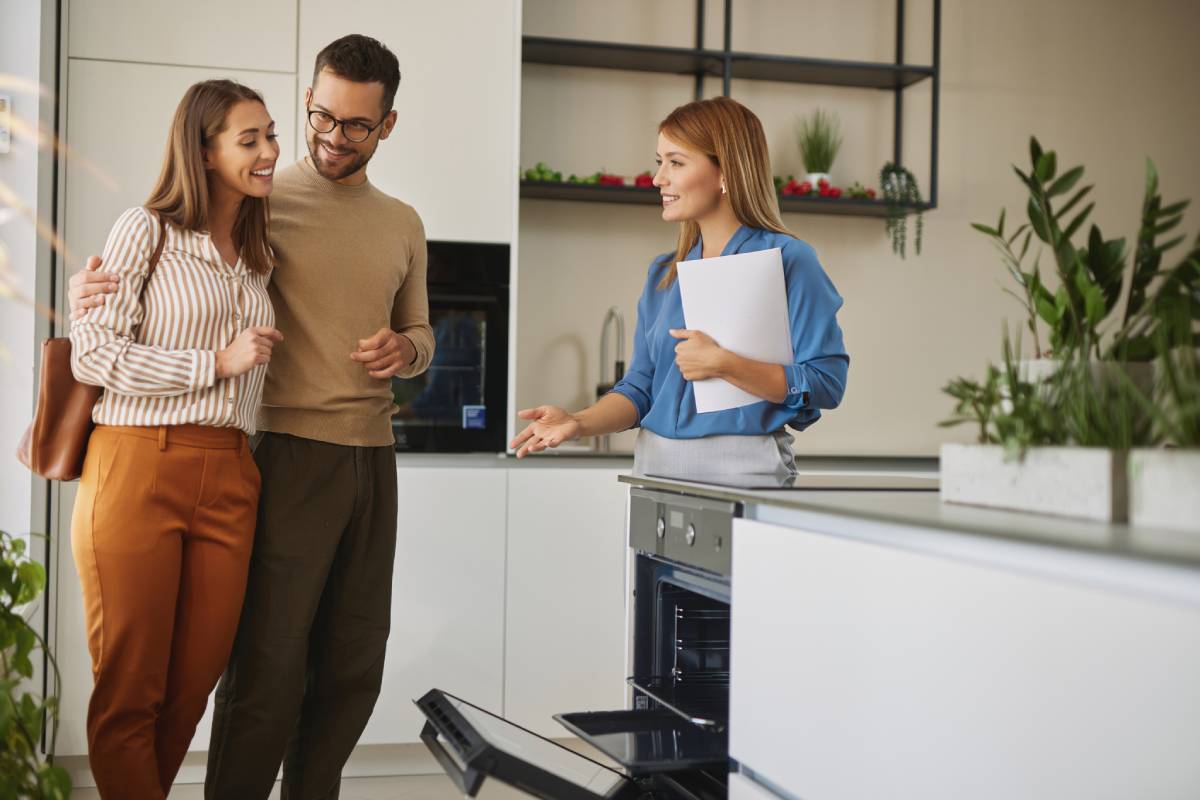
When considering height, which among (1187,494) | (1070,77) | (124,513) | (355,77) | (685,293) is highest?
(1070,77)

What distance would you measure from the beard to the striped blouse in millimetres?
288

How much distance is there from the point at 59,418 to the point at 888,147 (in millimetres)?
3235

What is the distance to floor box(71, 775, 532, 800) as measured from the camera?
120 inches

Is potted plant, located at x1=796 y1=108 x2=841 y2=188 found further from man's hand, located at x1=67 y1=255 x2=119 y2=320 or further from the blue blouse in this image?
man's hand, located at x1=67 y1=255 x2=119 y2=320

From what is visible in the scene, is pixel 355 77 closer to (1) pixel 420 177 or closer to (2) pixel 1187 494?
(1) pixel 420 177

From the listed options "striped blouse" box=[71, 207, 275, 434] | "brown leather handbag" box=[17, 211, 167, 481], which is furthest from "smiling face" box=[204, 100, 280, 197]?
"brown leather handbag" box=[17, 211, 167, 481]

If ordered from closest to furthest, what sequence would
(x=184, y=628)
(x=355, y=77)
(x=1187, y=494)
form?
(x=1187, y=494)
(x=184, y=628)
(x=355, y=77)

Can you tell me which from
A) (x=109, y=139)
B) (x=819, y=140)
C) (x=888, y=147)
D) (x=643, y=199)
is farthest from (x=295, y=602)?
(x=888, y=147)

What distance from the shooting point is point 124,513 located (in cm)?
176

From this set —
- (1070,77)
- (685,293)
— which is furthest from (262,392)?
(1070,77)

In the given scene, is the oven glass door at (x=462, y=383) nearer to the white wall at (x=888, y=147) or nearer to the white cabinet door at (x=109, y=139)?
the white wall at (x=888, y=147)

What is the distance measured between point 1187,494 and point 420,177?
2714mm

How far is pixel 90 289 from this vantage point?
176 cm

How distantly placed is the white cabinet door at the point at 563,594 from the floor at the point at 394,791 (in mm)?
259
